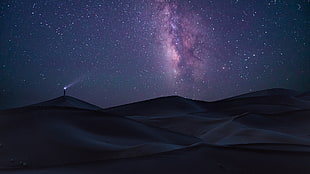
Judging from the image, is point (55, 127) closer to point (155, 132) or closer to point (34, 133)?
point (34, 133)

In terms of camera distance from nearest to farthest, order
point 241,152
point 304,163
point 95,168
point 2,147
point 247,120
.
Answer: point 95,168, point 304,163, point 241,152, point 2,147, point 247,120

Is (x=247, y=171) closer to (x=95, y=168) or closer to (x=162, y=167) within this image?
(x=162, y=167)

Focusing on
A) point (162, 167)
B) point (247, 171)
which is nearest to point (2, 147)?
point (162, 167)

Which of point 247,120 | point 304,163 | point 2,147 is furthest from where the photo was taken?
point 247,120

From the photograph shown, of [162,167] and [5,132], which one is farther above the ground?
[5,132]

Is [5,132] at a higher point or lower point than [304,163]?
higher

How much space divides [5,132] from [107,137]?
6.04ft

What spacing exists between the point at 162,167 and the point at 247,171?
0.92 meters

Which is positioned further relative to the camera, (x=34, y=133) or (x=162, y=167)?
(x=34, y=133)

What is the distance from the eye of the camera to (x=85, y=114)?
7.53 metres

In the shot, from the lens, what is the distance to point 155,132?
268 inches

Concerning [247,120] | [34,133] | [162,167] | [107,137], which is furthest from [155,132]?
[247,120]

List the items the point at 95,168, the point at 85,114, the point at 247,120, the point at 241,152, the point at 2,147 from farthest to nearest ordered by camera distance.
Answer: the point at 247,120 < the point at 85,114 < the point at 2,147 < the point at 241,152 < the point at 95,168

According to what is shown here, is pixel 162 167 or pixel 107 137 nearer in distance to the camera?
pixel 162 167
